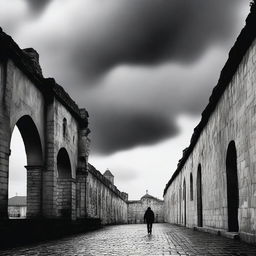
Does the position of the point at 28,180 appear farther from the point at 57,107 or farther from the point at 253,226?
the point at 253,226

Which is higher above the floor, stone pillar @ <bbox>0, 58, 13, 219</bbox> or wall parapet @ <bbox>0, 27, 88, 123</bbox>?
wall parapet @ <bbox>0, 27, 88, 123</bbox>

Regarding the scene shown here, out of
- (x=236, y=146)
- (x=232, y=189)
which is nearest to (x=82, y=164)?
(x=232, y=189)

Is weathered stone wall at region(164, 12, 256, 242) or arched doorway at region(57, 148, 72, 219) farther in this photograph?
arched doorway at region(57, 148, 72, 219)

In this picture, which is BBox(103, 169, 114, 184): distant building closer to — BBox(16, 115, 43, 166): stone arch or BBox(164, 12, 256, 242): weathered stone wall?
BBox(164, 12, 256, 242): weathered stone wall

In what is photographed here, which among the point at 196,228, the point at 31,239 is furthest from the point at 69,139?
the point at 31,239

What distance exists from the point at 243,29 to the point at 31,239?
8222mm

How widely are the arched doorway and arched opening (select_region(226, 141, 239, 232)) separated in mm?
9644

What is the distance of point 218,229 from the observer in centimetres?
1480

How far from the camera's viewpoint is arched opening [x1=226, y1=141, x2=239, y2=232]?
511 inches

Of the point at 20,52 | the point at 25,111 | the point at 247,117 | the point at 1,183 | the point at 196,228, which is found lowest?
the point at 196,228

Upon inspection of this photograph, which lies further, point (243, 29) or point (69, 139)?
point (69, 139)

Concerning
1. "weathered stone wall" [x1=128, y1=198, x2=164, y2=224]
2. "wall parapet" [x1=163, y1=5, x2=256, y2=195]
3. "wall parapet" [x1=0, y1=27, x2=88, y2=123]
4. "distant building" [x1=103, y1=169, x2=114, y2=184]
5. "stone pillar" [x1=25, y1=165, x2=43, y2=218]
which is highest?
"distant building" [x1=103, y1=169, x2=114, y2=184]

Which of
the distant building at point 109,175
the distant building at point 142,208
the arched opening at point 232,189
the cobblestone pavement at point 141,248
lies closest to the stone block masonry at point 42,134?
the cobblestone pavement at point 141,248

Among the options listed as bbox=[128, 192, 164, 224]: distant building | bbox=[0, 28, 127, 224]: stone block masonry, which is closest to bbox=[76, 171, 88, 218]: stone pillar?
bbox=[0, 28, 127, 224]: stone block masonry
